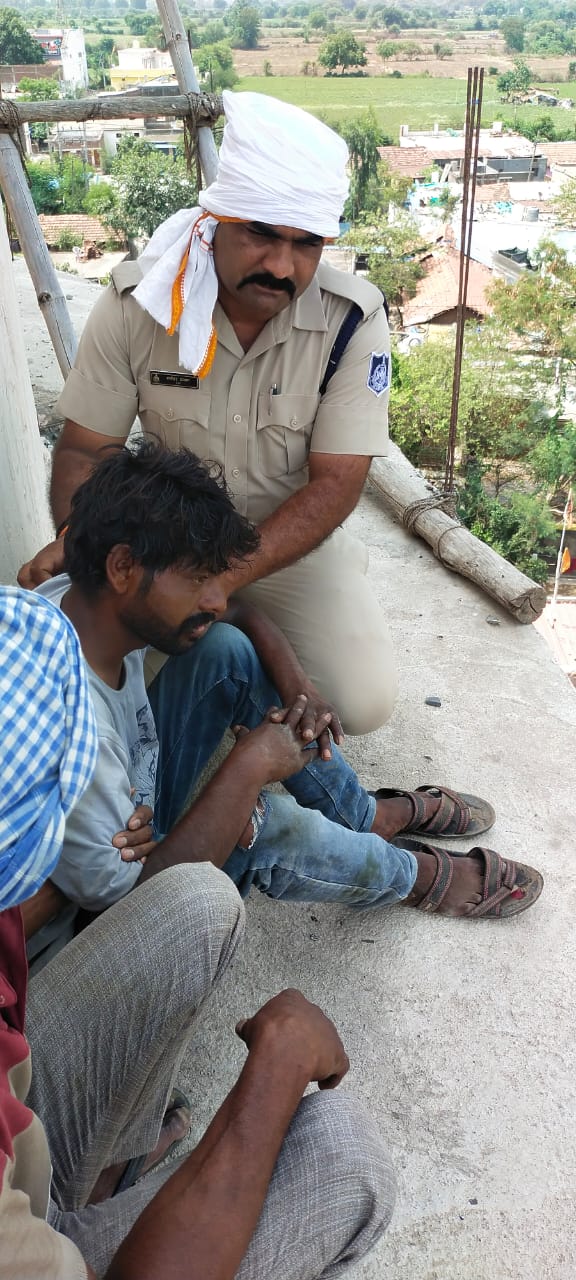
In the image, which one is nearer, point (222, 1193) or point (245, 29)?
point (222, 1193)

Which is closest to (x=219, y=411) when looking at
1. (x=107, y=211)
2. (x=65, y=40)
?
(x=107, y=211)

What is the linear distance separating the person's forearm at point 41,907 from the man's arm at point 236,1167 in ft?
1.16

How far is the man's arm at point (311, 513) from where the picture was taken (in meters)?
2.24

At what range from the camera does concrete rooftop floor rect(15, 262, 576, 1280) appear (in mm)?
1562

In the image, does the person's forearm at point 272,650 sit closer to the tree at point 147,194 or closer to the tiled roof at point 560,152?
the tree at point 147,194

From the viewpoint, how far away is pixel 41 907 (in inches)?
53.5

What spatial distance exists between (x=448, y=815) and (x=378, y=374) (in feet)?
3.57

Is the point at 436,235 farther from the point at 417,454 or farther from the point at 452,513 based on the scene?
the point at 452,513

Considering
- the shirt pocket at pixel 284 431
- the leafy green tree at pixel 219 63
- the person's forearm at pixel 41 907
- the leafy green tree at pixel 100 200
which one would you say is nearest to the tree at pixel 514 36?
the leafy green tree at pixel 219 63

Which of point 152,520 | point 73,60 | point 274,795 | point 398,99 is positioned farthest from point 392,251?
point 398,99

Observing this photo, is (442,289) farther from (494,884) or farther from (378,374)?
(494,884)

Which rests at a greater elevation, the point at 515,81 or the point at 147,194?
the point at 515,81

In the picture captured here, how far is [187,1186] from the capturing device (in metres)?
0.99

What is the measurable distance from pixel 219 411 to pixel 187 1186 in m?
1.81
